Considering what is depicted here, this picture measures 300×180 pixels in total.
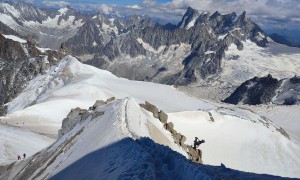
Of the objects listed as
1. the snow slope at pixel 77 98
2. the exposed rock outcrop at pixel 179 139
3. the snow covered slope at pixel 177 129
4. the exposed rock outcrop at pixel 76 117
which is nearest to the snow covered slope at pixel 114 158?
the snow covered slope at pixel 177 129

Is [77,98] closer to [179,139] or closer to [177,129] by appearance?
[177,129]

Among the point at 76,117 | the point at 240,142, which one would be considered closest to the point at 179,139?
the point at 76,117

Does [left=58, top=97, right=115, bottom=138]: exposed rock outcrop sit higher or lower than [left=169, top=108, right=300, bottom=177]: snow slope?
higher

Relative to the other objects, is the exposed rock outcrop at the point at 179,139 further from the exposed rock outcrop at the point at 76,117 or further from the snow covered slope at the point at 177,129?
the exposed rock outcrop at the point at 76,117

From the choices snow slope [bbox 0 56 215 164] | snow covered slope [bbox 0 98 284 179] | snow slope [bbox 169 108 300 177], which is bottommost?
snow slope [bbox 0 56 215 164]

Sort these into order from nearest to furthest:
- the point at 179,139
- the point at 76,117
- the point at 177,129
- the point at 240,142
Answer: the point at 179,139, the point at 76,117, the point at 177,129, the point at 240,142

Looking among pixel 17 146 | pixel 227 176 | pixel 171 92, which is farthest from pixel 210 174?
pixel 171 92

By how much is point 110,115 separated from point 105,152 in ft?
37.6

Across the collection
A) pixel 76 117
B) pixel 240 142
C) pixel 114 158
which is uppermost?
pixel 114 158

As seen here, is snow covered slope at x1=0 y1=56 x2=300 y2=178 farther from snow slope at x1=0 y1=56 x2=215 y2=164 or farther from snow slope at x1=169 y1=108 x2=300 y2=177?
snow slope at x1=0 y1=56 x2=215 y2=164

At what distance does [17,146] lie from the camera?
187 ft

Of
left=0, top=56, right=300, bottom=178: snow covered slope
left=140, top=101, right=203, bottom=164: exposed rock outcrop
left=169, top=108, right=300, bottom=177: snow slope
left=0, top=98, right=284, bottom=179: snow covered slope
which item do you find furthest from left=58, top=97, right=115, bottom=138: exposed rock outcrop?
left=169, top=108, right=300, bottom=177: snow slope

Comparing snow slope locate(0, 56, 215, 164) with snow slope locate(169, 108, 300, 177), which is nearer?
snow slope locate(169, 108, 300, 177)

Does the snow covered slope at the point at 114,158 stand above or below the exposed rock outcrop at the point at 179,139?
above
